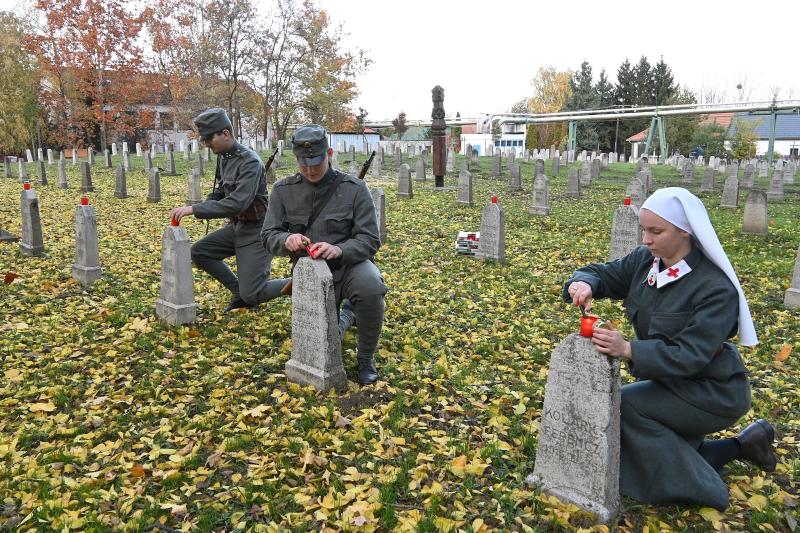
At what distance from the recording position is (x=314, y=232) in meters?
5.22

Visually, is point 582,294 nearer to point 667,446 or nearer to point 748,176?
point 667,446

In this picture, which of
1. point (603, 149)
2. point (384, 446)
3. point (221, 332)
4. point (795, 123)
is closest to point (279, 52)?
point (221, 332)

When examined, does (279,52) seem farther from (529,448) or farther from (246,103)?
(529,448)

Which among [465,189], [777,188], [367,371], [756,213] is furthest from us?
[777,188]

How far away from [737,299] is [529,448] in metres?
1.82

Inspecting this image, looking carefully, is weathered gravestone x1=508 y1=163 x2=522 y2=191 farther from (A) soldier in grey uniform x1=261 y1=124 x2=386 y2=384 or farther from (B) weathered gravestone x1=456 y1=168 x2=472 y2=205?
(A) soldier in grey uniform x1=261 y1=124 x2=386 y2=384

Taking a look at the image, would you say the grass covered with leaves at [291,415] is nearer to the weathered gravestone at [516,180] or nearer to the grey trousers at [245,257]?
the grey trousers at [245,257]

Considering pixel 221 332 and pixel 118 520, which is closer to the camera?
pixel 118 520

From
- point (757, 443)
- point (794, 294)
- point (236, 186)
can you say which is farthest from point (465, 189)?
point (757, 443)

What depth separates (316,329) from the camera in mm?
4941

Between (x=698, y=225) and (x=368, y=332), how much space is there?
291 cm

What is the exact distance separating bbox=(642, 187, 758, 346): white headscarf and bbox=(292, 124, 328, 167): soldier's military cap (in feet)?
9.47

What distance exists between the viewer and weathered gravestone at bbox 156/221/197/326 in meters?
6.54

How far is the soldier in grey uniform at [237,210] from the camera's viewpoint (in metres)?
6.38
